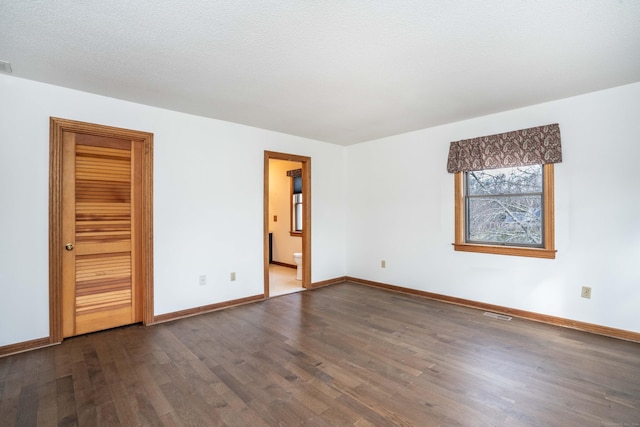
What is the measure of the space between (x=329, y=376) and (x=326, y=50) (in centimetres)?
242

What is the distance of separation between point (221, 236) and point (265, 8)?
284 centimetres

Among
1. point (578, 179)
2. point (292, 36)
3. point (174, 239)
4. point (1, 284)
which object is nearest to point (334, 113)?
point (292, 36)

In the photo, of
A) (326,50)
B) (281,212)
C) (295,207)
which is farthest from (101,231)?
(281,212)

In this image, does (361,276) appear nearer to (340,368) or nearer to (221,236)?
(221,236)

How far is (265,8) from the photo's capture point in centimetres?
180

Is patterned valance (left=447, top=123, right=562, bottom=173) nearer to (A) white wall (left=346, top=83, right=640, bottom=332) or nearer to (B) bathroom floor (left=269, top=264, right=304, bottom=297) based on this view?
(A) white wall (left=346, top=83, right=640, bottom=332)

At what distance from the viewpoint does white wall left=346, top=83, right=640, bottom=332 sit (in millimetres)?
2977

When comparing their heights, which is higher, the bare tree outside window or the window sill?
the bare tree outside window

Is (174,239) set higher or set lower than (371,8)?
lower

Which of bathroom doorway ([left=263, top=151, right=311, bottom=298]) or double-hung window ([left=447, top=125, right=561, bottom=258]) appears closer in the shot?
double-hung window ([left=447, top=125, right=561, bottom=258])

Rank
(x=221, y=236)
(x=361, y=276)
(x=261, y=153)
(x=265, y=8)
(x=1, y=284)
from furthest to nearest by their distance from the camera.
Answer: (x=361, y=276), (x=261, y=153), (x=221, y=236), (x=1, y=284), (x=265, y=8)

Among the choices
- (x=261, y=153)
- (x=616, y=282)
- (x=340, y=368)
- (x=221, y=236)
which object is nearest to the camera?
(x=340, y=368)

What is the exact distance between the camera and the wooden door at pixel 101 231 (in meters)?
3.02

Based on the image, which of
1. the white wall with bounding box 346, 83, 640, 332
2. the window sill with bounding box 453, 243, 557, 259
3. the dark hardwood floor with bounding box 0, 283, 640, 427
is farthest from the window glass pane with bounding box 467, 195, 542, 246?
the dark hardwood floor with bounding box 0, 283, 640, 427
